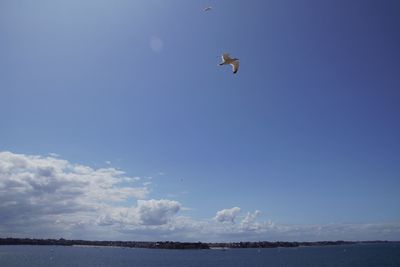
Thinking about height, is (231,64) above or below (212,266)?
above

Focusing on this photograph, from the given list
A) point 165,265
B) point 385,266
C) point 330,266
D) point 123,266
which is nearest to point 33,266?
point 123,266

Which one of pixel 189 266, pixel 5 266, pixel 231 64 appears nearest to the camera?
pixel 231 64

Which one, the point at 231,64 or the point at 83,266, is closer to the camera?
the point at 231,64

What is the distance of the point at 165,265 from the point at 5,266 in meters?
54.0

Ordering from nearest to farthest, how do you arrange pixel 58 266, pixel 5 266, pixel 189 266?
pixel 5 266 → pixel 58 266 → pixel 189 266

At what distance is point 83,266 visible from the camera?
124812 millimetres

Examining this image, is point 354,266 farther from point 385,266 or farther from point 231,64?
point 231,64

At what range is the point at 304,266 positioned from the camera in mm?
128625

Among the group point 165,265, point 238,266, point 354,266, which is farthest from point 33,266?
point 354,266

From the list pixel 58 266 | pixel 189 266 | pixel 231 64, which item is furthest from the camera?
pixel 189 266

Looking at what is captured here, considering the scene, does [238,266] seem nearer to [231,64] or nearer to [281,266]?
[281,266]

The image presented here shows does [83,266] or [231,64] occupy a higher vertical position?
[231,64]

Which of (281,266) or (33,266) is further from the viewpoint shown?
(281,266)

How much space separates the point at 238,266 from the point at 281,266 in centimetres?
1567
